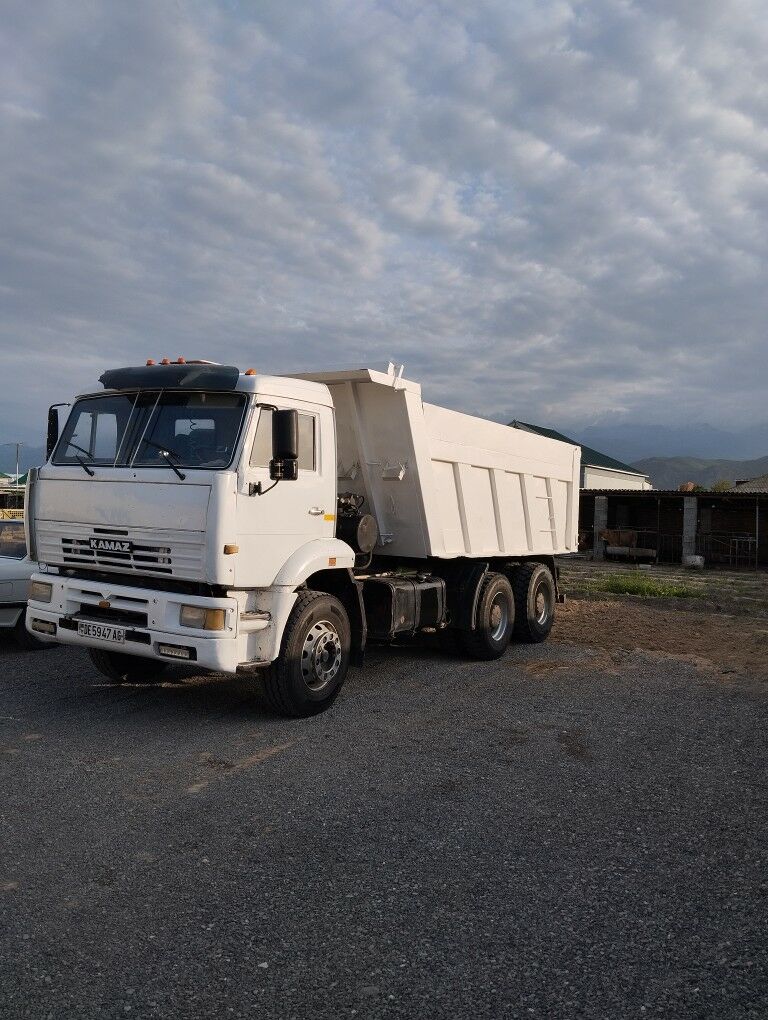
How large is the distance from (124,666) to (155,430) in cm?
251

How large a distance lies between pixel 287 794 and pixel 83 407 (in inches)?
149

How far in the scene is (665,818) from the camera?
452cm

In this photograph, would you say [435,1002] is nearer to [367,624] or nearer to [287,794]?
[287,794]

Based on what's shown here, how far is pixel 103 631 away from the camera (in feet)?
19.9

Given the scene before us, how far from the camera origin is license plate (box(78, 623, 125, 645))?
19.6 ft

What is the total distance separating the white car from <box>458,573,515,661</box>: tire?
192 inches

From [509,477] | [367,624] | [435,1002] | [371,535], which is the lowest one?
[435,1002]

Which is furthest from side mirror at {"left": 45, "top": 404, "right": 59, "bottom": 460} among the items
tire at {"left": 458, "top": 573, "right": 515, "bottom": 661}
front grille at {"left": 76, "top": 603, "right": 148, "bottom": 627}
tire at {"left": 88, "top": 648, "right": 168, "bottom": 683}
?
tire at {"left": 458, "top": 573, "right": 515, "bottom": 661}

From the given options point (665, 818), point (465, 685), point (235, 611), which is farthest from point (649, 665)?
point (235, 611)

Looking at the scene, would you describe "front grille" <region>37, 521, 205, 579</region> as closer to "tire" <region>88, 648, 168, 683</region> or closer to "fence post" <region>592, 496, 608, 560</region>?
"tire" <region>88, 648, 168, 683</region>

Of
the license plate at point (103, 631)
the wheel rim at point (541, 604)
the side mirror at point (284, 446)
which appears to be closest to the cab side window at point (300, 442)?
the side mirror at point (284, 446)

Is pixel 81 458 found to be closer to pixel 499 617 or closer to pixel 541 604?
pixel 499 617

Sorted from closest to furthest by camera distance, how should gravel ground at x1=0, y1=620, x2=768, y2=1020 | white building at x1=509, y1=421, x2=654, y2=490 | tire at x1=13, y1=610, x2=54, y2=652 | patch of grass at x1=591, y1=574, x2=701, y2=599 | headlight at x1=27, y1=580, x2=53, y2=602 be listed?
gravel ground at x1=0, y1=620, x2=768, y2=1020 < headlight at x1=27, y1=580, x2=53, y2=602 < tire at x1=13, y1=610, x2=54, y2=652 < patch of grass at x1=591, y1=574, x2=701, y2=599 < white building at x1=509, y1=421, x2=654, y2=490

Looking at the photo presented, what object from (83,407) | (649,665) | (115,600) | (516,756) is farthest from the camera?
(649,665)
